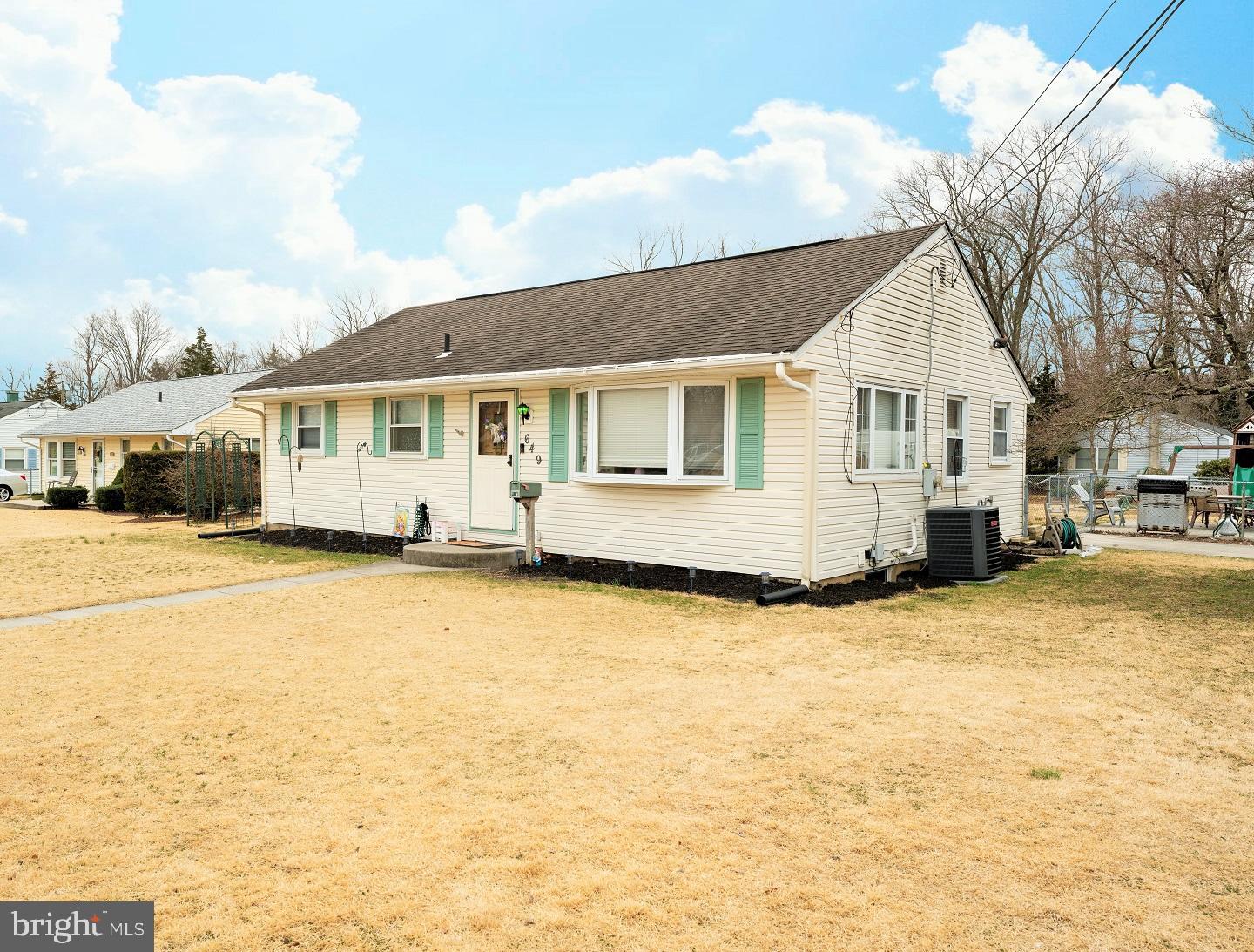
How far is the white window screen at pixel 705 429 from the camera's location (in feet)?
32.1

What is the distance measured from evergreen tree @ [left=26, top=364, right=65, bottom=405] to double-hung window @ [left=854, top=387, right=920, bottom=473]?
58801 mm

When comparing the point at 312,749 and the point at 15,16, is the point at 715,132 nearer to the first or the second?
the point at 15,16

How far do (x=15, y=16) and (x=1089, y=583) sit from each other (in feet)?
69.7

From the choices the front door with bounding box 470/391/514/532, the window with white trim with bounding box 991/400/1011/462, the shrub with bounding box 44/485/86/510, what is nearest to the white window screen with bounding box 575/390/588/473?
the front door with bounding box 470/391/514/532

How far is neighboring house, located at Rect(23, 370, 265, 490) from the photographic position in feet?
86.1

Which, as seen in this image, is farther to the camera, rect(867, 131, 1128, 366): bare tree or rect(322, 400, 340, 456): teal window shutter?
rect(867, 131, 1128, 366): bare tree

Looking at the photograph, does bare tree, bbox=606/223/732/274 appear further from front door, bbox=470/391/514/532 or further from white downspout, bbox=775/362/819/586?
white downspout, bbox=775/362/819/586

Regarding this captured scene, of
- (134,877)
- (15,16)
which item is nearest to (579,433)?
(134,877)

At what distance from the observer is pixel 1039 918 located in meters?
2.84

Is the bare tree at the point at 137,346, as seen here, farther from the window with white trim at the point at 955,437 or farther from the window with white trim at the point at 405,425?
the window with white trim at the point at 955,437

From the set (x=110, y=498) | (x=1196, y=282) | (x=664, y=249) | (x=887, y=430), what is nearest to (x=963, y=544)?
(x=887, y=430)

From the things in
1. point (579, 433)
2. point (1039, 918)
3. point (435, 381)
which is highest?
point (435, 381)

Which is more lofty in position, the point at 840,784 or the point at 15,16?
the point at 15,16

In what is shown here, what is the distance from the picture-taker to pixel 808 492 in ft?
30.0
